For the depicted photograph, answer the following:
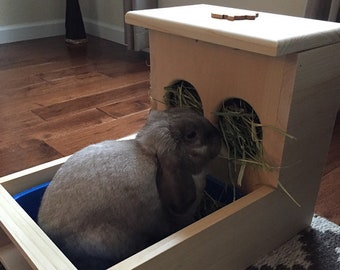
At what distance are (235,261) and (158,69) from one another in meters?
0.50

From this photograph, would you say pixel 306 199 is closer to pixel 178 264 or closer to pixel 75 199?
pixel 178 264

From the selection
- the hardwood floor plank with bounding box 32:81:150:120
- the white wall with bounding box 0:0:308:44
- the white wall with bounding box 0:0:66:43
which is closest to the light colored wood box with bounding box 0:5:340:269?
the hardwood floor plank with bounding box 32:81:150:120

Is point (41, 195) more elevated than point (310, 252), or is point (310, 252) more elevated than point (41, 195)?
point (41, 195)

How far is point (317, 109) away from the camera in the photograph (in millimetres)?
899

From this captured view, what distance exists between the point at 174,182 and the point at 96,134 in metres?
0.75

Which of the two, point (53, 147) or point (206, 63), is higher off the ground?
point (206, 63)

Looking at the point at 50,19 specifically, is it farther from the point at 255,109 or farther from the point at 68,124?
the point at 255,109

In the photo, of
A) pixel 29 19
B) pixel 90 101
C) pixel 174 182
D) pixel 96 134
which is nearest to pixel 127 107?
pixel 90 101

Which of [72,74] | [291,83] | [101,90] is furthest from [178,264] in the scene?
[72,74]

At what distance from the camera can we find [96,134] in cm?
152

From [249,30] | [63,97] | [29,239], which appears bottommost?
[63,97]

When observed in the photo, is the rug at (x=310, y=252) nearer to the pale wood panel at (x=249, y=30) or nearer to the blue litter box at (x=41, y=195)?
the blue litter box at (x=41, y=195)

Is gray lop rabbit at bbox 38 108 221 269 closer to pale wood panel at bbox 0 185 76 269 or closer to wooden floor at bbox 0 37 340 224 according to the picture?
pale wood panel at bbox 0 185 76 269

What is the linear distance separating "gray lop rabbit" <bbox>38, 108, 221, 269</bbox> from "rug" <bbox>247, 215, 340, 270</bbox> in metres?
0.23
